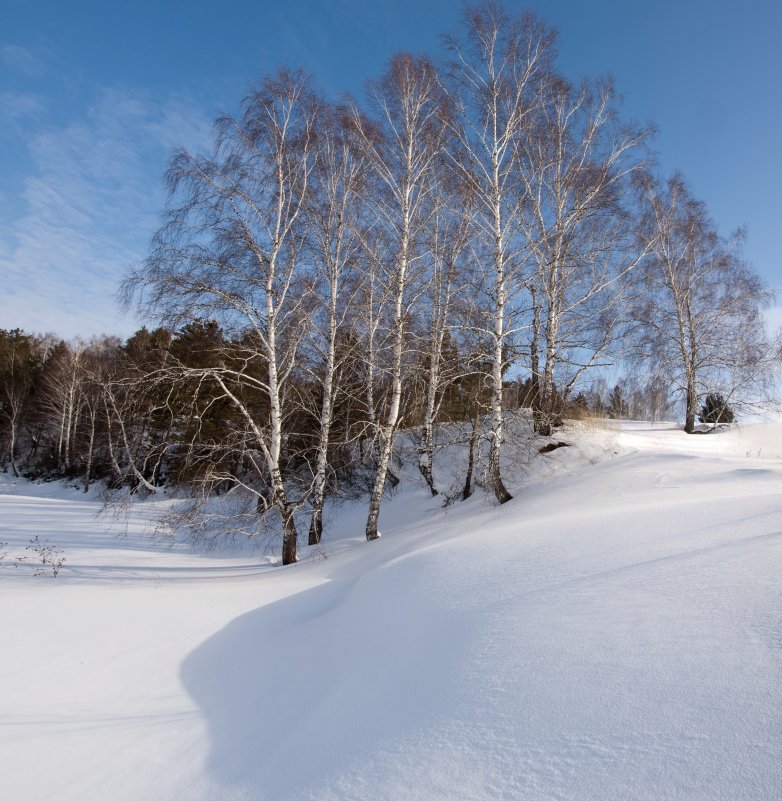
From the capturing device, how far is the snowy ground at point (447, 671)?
212 cm

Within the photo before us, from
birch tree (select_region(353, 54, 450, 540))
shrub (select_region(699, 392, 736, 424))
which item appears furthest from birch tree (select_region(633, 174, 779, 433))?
birch tree (select_region(353, 54, 450, 540))

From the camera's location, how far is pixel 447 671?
10.1ft

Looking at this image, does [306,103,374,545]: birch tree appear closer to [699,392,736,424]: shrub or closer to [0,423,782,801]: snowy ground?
[0,423,782,801]: snowy ground

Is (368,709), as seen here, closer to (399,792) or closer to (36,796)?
(399,792)

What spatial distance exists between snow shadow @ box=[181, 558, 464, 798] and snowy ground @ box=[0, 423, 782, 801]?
0.06ft

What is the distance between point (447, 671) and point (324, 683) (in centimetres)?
117

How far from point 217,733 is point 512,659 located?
2.13 metres

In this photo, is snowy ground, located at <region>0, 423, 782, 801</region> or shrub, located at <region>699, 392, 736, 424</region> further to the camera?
shrub, located at <region>699, 392, 736, 424</region>

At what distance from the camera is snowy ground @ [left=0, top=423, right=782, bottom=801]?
83.6 inches

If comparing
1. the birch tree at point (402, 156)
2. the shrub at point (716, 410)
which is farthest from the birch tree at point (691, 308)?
the birch tree at point (402, 156)

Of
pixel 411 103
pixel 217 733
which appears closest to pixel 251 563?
pixel 217 733

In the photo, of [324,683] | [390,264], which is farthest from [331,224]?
[324,683]

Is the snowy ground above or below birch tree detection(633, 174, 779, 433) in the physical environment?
below

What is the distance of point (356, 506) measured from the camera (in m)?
14.0
